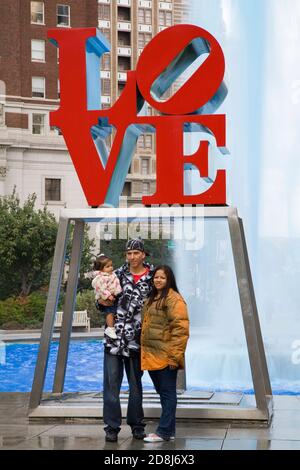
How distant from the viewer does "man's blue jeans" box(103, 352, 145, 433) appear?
Result: 7.67 meters

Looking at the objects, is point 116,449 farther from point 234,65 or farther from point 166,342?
point 234,65

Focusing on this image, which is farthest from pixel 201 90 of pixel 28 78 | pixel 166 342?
pixel 28 78

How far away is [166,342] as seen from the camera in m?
7.47

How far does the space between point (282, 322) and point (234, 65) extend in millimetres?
6664

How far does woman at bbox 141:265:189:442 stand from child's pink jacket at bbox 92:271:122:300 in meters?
0.33

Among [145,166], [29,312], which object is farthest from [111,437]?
[145,166]

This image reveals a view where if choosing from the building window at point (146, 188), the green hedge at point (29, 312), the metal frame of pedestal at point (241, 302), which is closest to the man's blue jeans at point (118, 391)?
the metal frame of pedestal at point (241, 302)

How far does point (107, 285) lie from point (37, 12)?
54997 mm

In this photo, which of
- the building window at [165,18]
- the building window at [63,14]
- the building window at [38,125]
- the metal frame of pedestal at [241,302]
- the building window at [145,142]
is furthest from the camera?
the building window at [165,18]

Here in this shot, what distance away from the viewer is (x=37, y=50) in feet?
193

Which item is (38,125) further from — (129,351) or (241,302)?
(129,351)

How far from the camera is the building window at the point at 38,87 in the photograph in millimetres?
58819

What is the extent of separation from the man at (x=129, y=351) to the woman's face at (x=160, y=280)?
0.29m

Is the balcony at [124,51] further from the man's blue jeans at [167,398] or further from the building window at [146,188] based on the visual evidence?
the man's blue jeans at [167,398]
